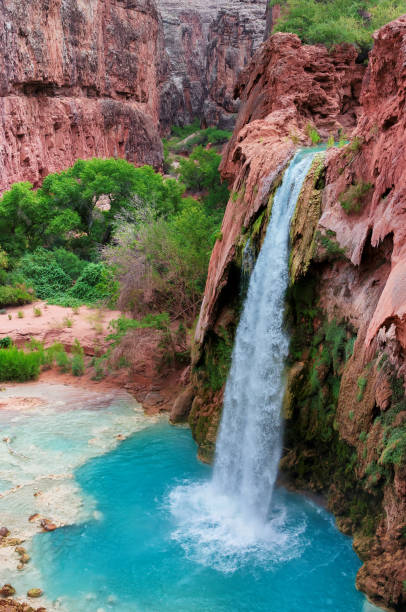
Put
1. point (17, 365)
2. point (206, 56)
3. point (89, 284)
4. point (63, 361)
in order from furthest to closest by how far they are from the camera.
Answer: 1. point (206, 56)
2. point (89, 284)
3. point (63, 361)
4. point (17, 365)

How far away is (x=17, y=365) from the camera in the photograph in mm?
16094

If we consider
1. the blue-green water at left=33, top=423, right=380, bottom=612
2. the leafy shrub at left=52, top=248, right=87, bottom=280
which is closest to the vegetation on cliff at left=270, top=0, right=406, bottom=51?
the leafy shrub at left=52, top=248, right=87, bottom=280

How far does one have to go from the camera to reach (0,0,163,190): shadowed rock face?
102 ft

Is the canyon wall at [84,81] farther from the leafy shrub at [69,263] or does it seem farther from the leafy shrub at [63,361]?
the leafy shrub at [63,361]

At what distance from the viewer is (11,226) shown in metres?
26.8

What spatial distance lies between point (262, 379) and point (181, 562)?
12.0 feet

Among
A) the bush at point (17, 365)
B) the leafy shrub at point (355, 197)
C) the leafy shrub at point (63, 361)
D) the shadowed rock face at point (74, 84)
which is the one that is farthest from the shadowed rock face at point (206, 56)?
the leafy shrub at point (355, 197)

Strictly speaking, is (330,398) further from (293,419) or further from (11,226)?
(11,226)

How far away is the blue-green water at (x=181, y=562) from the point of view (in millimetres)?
7344

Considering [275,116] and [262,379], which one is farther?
[275,116]

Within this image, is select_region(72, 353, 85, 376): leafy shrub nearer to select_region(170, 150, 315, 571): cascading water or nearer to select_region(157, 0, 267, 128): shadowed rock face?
select_region(170, 150, 315, 571): cascading water

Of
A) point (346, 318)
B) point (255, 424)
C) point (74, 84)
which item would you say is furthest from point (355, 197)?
point (74, 84)

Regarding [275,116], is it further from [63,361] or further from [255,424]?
[63,361]

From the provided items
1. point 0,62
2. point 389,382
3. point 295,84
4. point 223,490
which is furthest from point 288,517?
point 0,62
